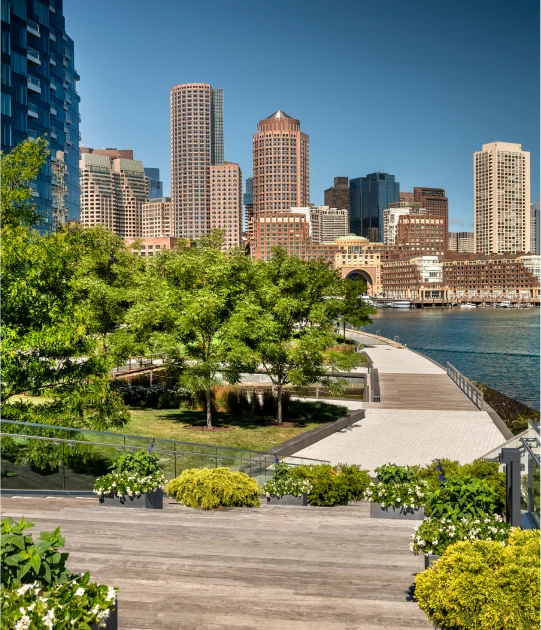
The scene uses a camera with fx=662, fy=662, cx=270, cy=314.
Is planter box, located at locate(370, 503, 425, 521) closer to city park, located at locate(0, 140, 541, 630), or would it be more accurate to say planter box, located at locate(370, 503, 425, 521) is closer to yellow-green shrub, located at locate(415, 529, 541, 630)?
city park, located at locate(0, 140, 541, 630)

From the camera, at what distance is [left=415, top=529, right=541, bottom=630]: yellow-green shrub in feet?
18.2

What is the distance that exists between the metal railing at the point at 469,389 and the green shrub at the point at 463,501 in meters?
29.5

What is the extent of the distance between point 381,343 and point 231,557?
74.5m

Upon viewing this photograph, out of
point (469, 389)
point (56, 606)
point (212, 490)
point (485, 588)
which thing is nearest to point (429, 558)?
point (485, 588)

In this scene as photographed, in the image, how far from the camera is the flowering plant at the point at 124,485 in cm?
1159

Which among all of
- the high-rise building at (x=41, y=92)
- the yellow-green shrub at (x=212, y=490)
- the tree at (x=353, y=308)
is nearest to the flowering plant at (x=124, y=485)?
the yellow-green shrub at (x=212, y=490)

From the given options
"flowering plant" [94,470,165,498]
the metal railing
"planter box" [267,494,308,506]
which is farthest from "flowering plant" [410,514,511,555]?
the metal railing

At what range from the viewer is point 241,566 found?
786 centimetres

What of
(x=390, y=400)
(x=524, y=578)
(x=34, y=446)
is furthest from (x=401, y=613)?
(x=390, y=400)

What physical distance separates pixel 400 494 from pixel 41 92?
66.0 metres

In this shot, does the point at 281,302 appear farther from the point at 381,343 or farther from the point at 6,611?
the point at 381,343

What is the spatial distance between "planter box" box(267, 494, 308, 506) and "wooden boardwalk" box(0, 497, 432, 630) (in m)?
2.96

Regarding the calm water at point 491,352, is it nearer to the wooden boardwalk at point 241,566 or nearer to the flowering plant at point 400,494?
the flowering plant at point 400,494

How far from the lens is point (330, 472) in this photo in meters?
15.3
